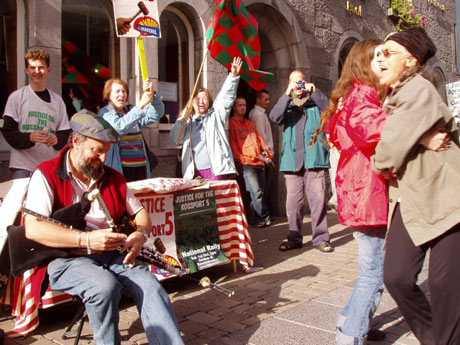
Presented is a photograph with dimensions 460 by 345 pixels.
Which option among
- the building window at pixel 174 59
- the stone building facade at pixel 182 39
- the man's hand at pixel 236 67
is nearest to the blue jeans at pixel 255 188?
the stone building facade at pixel 182 39

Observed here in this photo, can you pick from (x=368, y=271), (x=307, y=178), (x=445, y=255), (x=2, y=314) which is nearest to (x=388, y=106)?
(x=445, y=255)

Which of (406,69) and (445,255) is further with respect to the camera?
(406,69)

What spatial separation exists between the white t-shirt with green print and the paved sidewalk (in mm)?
1267

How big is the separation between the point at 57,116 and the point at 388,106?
298cm

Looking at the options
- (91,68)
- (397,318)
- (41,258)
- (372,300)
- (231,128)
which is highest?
(91,68)

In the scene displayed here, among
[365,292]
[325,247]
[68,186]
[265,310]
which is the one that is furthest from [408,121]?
[325,247]

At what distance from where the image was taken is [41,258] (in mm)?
3014

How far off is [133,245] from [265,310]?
4.99 feet

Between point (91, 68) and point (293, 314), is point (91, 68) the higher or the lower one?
the higher one

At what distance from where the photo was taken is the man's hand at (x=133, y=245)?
304cm

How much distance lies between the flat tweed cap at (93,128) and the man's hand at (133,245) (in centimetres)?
55

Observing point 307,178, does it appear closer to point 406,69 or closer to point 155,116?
point 155,116

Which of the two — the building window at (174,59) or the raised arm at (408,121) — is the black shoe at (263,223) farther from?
the raised arm at (408,121)

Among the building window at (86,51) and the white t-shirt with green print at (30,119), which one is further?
the building window at (86,51)
